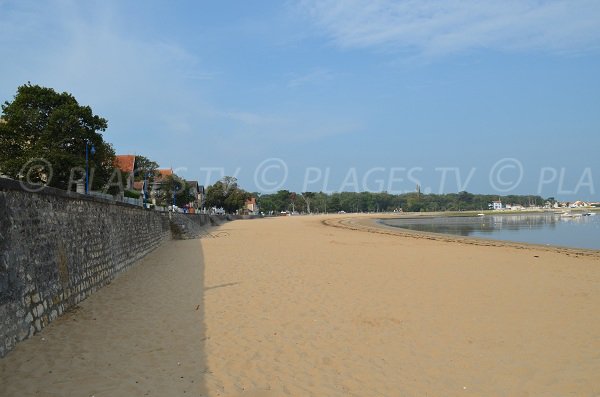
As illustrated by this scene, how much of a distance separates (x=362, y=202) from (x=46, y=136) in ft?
520

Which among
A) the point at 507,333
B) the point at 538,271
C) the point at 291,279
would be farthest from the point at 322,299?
the point at 538,271

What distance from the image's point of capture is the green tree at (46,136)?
93.5ft

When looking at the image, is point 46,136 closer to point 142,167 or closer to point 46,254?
point 46,254

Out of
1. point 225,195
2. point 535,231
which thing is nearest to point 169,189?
point 225,195

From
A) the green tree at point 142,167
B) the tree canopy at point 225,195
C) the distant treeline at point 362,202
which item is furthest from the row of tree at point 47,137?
the distant treeline at point 362,202

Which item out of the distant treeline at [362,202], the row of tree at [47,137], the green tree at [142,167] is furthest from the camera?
the distant treeline at [362,202]

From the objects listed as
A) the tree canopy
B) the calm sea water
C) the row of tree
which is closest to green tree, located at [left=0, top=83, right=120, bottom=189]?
the row of tree

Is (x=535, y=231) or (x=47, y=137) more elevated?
(x=47, y=137)

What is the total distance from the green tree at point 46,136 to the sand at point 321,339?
20.1m

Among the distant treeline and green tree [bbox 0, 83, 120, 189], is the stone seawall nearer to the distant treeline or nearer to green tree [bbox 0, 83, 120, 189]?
green tree [bbox 0, 83, 120, 189]

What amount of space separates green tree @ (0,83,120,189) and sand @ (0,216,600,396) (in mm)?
20117

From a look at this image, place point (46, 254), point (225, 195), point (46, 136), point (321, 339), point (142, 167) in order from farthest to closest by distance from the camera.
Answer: point (225, 195) < point (142, 167) < point (46, 136) < point (46, 254) < point (321, 339)

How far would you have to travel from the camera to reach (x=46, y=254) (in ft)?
22.7

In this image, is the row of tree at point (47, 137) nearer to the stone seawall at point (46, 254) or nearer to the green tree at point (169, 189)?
the stone seawall at point (46, 254)
